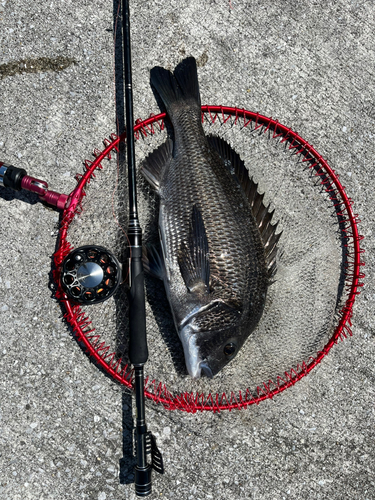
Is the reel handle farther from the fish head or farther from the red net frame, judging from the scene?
the fish head

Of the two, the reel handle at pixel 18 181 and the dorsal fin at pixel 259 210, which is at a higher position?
the dorsal fin at pixel 259 210

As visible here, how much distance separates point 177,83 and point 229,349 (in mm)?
1554

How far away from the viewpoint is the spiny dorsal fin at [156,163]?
2434 mm

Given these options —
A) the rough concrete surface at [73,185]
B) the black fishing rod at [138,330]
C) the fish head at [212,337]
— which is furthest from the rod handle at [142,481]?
the fish head at [212,337]

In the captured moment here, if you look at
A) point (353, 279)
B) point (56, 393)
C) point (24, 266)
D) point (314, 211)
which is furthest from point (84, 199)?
point (353, 279)

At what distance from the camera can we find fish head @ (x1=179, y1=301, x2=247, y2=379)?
2.24 meters

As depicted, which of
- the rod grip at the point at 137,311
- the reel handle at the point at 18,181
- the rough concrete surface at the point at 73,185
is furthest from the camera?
the rough concrete surface at the point at 73,185

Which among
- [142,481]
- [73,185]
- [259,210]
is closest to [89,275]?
[73,185]

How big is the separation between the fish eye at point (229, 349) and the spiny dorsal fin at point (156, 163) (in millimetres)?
982

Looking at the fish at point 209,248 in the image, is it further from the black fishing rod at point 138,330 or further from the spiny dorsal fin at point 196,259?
the black fishing rod at point 138,330

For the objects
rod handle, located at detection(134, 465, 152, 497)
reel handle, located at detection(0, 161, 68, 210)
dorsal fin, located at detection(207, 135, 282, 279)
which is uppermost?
dorsal fin, located at detection(207, 135, 282, 279)

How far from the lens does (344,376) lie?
106 inches

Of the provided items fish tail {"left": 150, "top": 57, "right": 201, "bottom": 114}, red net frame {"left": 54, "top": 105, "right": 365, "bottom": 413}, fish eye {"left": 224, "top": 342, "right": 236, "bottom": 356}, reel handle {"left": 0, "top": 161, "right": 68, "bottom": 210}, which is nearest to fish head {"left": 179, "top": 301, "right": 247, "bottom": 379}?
fish eye {"left": 224, "top": 342, "right": 236, "bottom": 356}

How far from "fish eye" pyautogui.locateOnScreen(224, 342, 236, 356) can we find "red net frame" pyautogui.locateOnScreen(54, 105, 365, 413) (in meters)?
0.27
